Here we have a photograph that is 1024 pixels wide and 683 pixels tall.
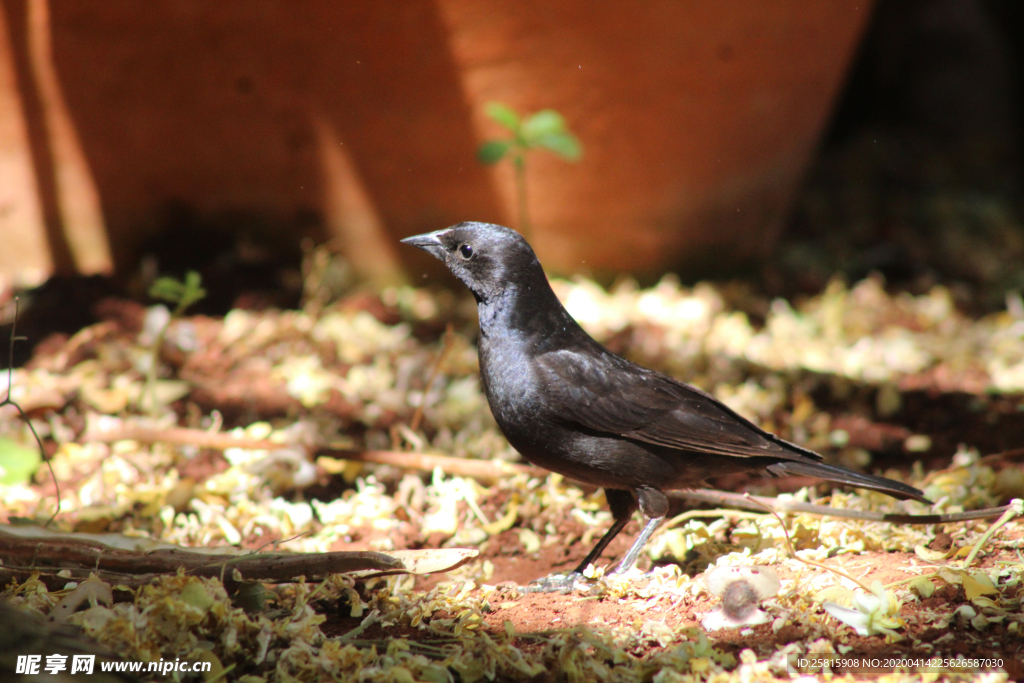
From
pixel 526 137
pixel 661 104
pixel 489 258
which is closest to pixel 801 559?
pixel 489 258

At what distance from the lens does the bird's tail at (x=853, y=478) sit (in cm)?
262

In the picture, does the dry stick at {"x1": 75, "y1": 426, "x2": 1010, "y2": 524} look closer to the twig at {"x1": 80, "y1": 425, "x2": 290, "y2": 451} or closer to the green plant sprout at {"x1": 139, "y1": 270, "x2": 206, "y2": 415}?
the twig at {"x1": 80, "y1": 425, "x2": 290, "y2": 451}

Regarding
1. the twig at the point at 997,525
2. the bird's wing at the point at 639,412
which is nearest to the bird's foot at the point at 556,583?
the bird's wing at the point at 639,412

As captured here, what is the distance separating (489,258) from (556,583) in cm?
109

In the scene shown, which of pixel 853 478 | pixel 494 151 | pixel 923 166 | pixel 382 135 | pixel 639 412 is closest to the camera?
pixel 853 478

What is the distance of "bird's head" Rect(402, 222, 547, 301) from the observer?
2773mm

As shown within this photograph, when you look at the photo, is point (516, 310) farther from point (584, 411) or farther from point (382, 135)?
point (382, 135)

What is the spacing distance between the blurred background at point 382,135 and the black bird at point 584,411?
1608mm

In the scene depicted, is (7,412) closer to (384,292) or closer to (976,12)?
(384,292)

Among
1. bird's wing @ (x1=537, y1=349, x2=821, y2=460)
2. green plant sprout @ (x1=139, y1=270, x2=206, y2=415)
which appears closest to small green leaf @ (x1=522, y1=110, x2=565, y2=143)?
bird's wing @ (x1=537, y1=349, x2=821, y2=460)

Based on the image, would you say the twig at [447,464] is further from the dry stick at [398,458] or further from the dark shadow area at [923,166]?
the dark shadow area at [923,166]

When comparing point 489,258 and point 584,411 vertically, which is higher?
point 489,258

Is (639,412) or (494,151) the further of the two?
(494,151)

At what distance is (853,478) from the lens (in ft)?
8.61
